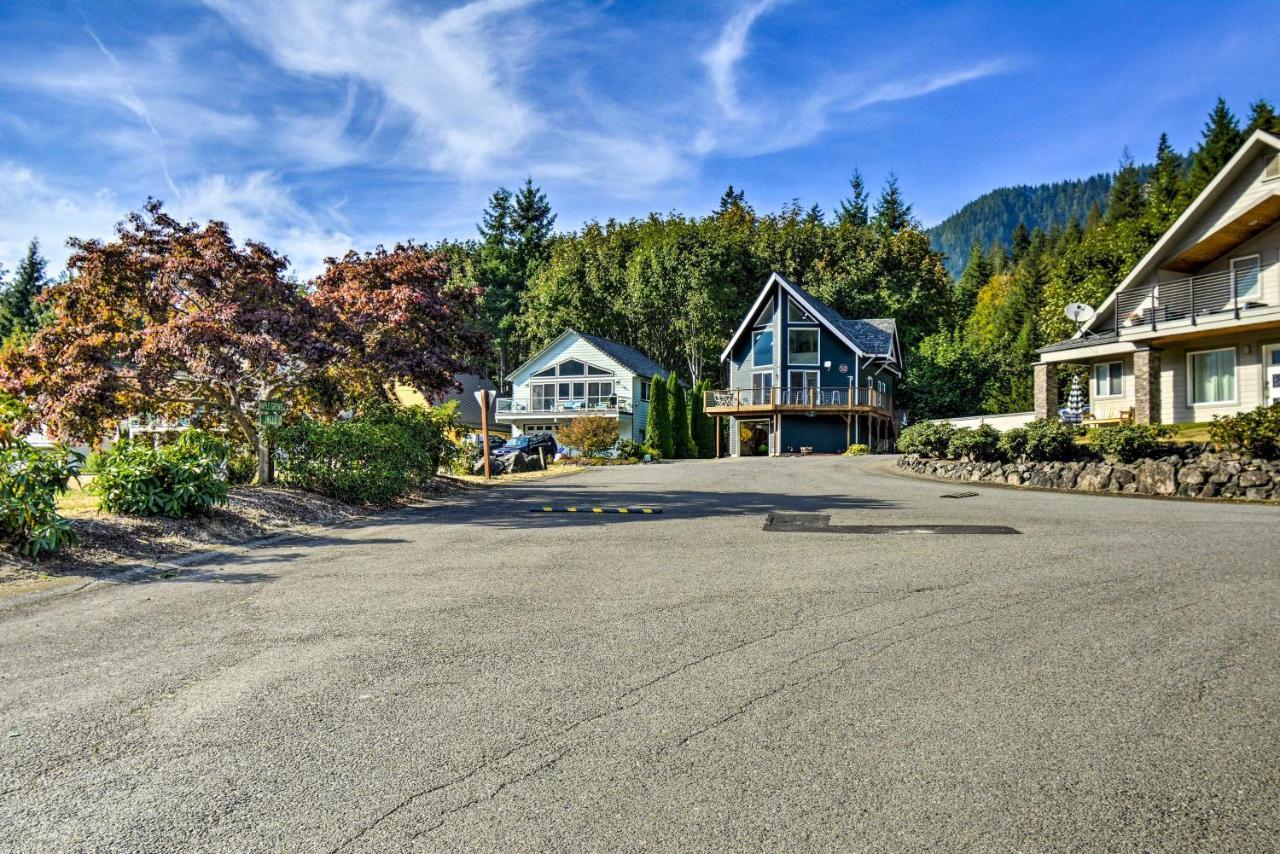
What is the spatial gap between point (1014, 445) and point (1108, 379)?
35.5 feet

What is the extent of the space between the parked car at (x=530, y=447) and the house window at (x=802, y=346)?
14.5 metres

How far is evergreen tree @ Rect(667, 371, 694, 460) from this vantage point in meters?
44.3

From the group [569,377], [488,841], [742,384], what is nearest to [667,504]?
[488,841]

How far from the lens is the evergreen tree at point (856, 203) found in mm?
72562

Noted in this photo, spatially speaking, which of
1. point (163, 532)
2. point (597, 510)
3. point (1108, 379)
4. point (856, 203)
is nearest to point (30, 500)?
point (163, 532)

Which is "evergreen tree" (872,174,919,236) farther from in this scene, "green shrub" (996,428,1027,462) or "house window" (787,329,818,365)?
"green shrub" (996,428,1027,462)

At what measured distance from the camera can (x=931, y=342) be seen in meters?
50.2

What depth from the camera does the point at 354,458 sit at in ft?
46.5

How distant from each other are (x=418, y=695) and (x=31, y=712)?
1.85 m

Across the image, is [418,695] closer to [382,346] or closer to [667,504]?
[667,504]

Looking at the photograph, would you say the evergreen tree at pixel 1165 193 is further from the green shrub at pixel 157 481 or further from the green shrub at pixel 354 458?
the green shrub at pixel 157 481

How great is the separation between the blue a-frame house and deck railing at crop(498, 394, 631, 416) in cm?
648

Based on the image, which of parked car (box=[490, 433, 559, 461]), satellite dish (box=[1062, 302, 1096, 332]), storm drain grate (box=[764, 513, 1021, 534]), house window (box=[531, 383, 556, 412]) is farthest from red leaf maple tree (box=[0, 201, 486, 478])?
house window (box=[531, 383, 556, 412])

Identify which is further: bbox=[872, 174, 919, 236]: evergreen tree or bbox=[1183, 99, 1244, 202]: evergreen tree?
bbox=[872, 174, 919, 236]: evergreen tree
